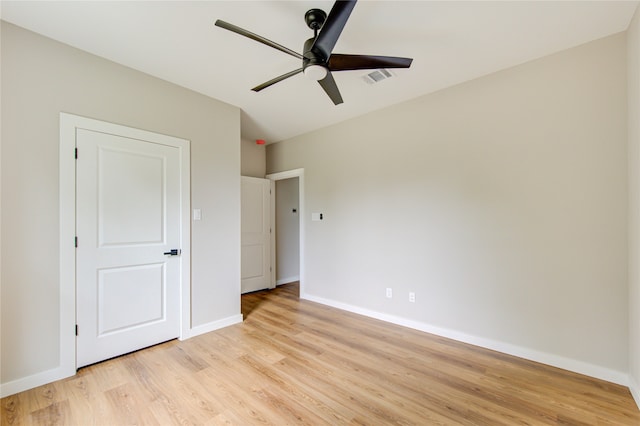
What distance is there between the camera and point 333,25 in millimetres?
1494

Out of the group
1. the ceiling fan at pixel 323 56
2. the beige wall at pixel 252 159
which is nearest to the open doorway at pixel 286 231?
the beige wall at pixel 252 159

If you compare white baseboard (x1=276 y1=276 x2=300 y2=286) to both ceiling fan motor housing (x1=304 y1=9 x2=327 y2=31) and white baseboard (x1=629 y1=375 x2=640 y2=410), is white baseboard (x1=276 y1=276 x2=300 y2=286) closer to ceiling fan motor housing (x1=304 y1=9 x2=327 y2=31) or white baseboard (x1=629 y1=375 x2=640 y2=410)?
ceiling fan motor housing (x1=304 y1=9 x2=327 y2=31)

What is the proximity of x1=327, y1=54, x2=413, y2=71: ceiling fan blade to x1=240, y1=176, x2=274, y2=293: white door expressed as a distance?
308cm

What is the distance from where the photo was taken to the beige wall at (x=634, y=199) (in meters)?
1.87

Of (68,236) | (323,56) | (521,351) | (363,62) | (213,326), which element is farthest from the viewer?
(213,326)

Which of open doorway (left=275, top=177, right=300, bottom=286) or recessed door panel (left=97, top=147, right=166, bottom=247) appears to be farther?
open doorway (left=275, top=177, right=300, bottom=286)

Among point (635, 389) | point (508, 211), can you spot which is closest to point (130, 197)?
point (508, 211)

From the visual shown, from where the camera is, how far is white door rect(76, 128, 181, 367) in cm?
232

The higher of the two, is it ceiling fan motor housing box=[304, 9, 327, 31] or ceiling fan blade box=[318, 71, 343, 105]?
ceiling fan motor housing box=[304, 9, 327, 31]

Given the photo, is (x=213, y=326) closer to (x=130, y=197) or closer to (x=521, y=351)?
(x=130, y=197)

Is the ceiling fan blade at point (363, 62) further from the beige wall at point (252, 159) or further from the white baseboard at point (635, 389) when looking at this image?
the beige wall at point (252, 159)

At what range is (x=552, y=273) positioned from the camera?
237cm

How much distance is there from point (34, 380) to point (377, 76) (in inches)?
150

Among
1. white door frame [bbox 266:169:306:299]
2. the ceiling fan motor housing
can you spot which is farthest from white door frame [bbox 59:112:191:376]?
white door frame [bbox 266:169:306:299]
